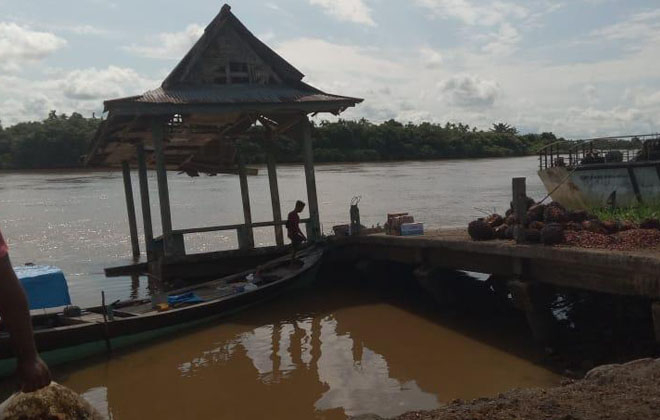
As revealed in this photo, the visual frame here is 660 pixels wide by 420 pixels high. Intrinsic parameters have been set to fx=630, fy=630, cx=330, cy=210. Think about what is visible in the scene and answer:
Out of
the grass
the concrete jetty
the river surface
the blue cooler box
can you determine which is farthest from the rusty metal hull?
the river surface

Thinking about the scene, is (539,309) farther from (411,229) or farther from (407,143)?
(407,143)

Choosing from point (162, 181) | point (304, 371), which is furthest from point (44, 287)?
point (162, 181)

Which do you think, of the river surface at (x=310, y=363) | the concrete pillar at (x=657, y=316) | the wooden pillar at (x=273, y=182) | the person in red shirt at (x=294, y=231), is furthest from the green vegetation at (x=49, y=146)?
the concrete pillar at (x=657, y=316)

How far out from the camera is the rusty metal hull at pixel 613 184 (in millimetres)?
16969

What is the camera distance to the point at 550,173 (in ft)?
67.6

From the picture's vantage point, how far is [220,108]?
39.8ft

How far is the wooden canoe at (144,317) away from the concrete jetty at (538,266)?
7.59 feet

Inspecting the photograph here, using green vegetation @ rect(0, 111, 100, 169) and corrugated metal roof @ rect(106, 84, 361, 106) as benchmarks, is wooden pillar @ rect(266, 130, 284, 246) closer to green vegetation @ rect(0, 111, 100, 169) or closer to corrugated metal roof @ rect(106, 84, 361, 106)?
corrugated metal roof @ rect(106, 84, 361, 106)

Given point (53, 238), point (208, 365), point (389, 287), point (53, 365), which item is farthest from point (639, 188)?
point (53, 238)

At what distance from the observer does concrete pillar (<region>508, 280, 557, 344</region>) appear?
8.39 m

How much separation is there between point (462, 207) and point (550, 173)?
33.9 feet

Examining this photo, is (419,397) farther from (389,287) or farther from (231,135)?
(231,135)

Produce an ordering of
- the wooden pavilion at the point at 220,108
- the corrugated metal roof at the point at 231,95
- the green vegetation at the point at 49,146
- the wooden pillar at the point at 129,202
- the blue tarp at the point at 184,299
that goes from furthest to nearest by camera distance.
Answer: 1. the green vegetation at the point at 49,146
2. the wooden pillar at the point at 129,202
3. the wooden pavilion at the point at 220,108
4. the corrugated metal roof at the point at 231,95
5. the blue tarp at the point at 184,299

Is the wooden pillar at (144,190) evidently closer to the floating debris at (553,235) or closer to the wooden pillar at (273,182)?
the wooden pillar at (273,182)
